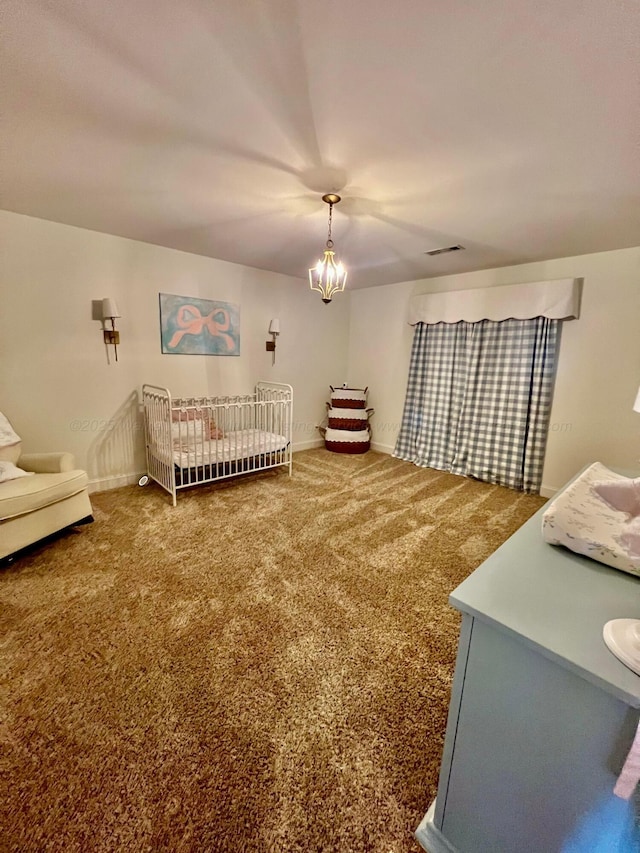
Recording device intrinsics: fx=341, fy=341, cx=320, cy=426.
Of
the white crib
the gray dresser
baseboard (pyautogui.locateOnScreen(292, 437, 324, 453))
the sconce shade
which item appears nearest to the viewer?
the gray dresser

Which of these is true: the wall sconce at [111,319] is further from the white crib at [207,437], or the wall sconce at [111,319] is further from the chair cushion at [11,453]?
the chair cushion at [11,453]

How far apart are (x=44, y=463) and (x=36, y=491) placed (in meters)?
0.52

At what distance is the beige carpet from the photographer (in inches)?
38.0

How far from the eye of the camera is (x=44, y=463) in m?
2.46

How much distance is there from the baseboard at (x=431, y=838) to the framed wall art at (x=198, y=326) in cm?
352

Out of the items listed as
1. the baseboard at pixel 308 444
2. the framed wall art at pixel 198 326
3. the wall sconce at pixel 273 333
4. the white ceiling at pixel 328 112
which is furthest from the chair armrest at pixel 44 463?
the baseboard at pixel 308 444

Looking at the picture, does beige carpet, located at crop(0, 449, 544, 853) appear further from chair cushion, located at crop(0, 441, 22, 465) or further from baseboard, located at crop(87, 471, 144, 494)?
baseboard, located at crop(87, 471, 144, 494)

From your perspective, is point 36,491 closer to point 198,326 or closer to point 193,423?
point 193,423

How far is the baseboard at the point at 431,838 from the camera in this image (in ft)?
2.92

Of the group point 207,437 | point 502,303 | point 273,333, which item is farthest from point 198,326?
point 502,303

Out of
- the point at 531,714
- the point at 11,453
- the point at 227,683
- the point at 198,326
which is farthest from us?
the point at 198,326

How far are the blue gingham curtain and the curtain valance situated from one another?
10 centimetres

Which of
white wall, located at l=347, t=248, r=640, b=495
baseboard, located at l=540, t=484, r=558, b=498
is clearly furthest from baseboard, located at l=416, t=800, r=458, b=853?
baseboard, located at l=540, t=484, r=558, b=498

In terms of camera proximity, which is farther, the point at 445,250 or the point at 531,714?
the point at 445,250
